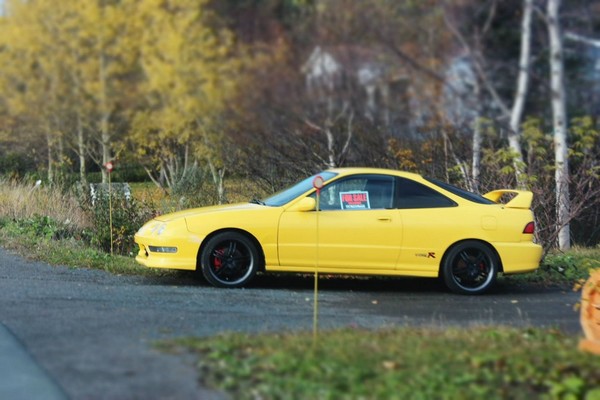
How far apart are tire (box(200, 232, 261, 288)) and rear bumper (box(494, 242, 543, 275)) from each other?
2.87 m

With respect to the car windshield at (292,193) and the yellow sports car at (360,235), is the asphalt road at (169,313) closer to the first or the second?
the yellow sports car at (360,235)

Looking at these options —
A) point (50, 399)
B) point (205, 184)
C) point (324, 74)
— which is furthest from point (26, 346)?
point (205, 184)

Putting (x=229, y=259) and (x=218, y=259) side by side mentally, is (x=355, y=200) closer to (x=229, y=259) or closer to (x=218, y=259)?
(x=229, y=259)

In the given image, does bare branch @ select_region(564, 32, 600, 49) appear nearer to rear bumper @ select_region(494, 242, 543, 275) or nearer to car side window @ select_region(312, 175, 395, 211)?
rear bumper @ select_region(494, 242, 543, 275)

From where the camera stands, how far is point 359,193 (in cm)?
1027

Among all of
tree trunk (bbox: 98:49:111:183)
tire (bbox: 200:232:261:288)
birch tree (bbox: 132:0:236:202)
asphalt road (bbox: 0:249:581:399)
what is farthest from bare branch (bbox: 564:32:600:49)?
tree trunk (bbox: 98:49:111:183)

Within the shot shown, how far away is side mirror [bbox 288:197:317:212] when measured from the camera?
9.91m

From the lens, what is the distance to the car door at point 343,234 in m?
9.98

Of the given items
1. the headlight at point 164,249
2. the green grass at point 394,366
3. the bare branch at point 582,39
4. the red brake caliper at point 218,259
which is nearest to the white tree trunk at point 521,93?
the bare branch at point 582,39

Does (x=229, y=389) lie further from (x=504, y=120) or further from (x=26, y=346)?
(x=504, y=120)

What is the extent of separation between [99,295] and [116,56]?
755cm

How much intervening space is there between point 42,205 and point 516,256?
410 inches

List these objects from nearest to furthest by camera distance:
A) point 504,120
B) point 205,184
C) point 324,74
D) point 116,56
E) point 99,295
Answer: point 99,295, point 324,74, point 504,120, point 116,56, point 205,184

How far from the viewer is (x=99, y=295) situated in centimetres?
903
